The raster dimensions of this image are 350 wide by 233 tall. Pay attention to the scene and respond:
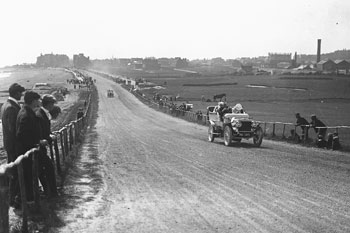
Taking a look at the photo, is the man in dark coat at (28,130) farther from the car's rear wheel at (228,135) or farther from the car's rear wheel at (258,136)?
the car's rear wheel at (258,136)

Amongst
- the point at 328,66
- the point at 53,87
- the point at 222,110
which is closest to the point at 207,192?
the point at 222,110

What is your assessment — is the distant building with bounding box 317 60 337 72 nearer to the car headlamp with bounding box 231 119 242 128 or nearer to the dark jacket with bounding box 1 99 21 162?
the car headlamp with bounding box 231 119 242 128

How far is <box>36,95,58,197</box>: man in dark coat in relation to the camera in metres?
8.03

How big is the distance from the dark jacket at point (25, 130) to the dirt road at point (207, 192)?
1260 mm

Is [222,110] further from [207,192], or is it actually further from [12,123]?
[12,123]

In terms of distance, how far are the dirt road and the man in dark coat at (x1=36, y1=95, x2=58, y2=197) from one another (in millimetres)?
423

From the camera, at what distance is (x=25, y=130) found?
7.40 m

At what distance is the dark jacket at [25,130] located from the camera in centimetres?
737

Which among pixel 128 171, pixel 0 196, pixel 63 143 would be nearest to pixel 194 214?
pixel 0 196

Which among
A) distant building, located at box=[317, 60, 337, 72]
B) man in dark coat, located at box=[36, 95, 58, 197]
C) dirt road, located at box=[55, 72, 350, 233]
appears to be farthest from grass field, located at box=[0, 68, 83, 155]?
distant building, located at box=[317, 60, 337, 72]

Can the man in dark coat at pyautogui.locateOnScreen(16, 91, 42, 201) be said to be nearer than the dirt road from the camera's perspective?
No

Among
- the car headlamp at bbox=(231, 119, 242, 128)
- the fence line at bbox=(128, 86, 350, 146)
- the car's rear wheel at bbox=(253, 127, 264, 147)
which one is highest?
the car headlamp at bbox=(231, 119, 242, 128)

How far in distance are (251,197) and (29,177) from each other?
4.17m

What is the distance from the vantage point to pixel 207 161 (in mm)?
13680
